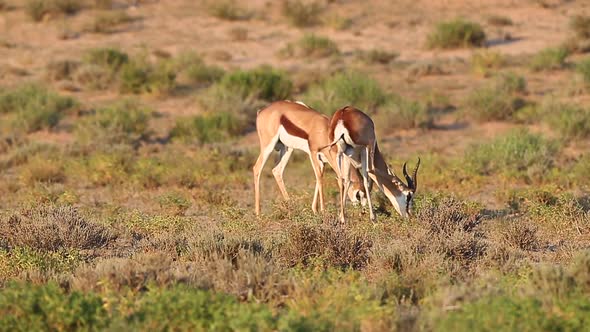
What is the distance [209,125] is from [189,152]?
1327 mm

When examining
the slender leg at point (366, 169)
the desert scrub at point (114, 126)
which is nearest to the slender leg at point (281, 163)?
the slender leg at point (366, 169)

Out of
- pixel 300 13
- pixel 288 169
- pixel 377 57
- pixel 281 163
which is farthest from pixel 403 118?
pixel 300 13

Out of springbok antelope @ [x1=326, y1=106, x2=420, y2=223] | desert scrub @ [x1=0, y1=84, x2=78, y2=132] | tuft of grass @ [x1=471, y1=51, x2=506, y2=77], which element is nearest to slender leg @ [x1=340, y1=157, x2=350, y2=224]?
springbok antelope @ [x1=326, y1=106, x2=420, y2=223]

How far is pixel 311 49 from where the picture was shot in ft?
83.5

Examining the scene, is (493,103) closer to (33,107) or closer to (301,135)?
(301,135)

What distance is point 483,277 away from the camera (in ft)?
25.0

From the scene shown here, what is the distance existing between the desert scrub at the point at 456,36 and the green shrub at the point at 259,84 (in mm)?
6507

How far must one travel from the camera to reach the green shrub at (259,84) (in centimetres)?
2020

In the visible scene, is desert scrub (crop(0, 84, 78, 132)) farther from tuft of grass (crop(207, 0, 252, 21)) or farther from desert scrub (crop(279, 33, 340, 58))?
tuft of grass (crop(207, 0, 252, 21))

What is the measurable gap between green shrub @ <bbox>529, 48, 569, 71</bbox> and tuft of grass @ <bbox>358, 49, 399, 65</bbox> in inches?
150

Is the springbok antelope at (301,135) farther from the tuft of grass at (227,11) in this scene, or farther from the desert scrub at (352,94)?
the tuft of grass at (227,11)

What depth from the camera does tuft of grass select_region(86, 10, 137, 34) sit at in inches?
1101

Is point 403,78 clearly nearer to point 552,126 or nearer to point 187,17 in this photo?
point 552,126

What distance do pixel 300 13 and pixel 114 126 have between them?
1295cm
